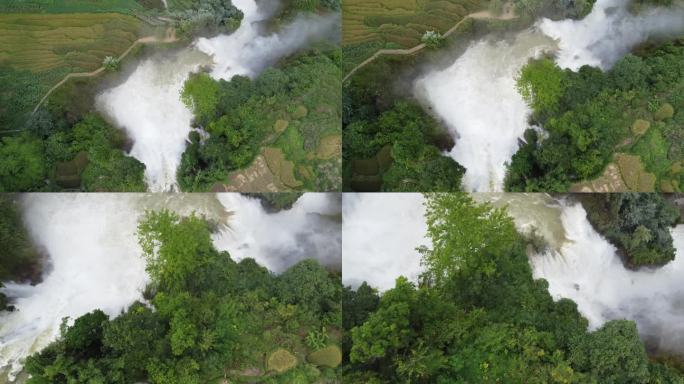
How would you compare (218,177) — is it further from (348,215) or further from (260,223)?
(348,215)

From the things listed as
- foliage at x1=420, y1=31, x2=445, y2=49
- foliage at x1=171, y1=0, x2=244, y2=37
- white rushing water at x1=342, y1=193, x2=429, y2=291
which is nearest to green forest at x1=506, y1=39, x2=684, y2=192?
foliage at x1=420, y1=31, x2=445, y2=49

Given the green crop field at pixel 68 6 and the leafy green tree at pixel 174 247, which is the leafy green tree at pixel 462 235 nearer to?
the leafy green tree at pixel 174 247

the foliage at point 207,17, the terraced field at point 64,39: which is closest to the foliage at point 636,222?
the foliage at point 207,17

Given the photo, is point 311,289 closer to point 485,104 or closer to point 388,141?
point 388,141

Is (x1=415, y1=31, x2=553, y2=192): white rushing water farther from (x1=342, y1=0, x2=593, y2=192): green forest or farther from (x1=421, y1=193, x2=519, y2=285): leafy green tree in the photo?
(x1=421, y1=193, x2=519, y2=285): leafy green tree

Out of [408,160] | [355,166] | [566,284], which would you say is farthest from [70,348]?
[566,284]
